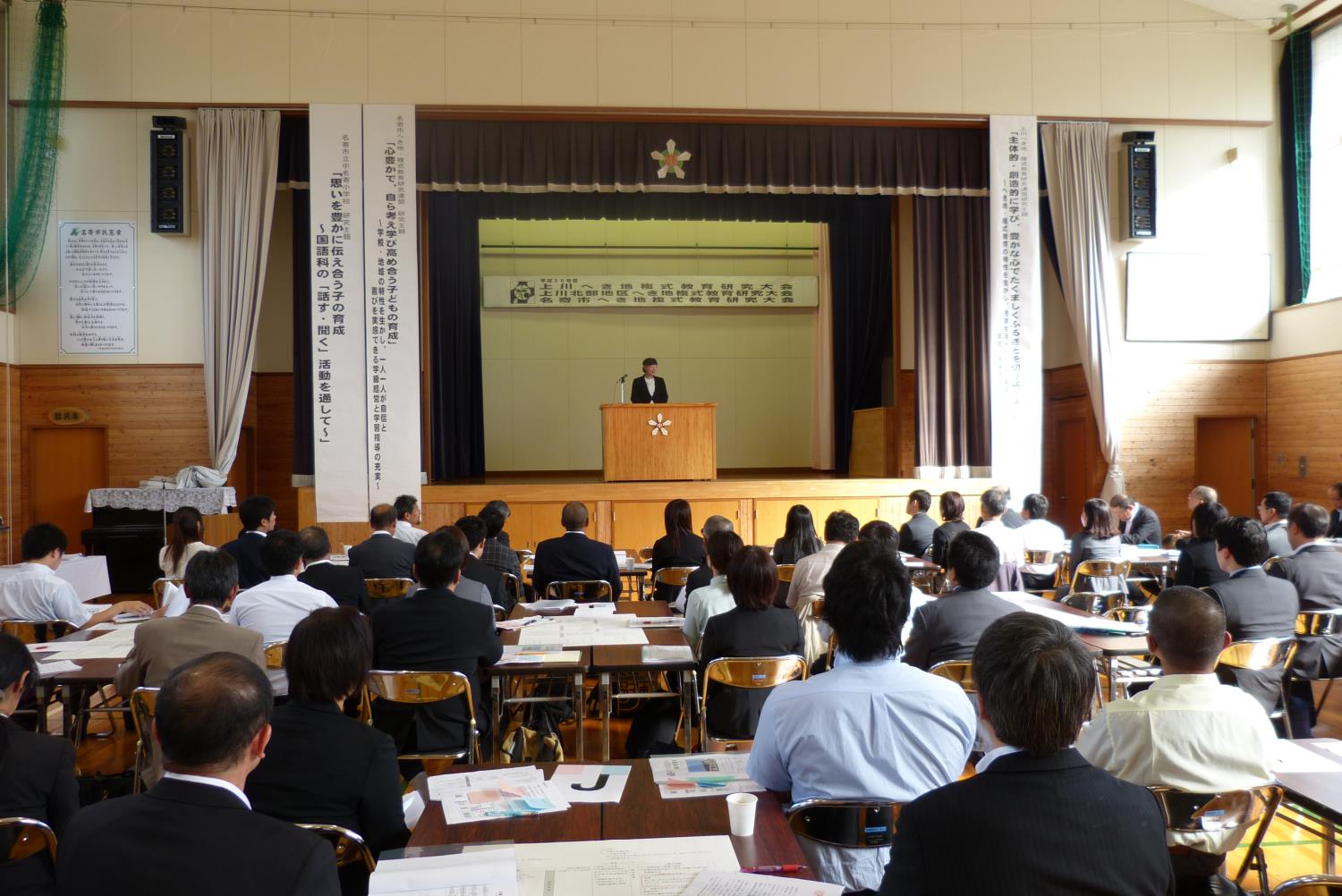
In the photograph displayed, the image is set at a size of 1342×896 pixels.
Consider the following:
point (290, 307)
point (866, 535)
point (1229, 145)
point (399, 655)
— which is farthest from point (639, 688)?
point (1229, 145)

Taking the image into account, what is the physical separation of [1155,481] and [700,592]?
8.13 metres

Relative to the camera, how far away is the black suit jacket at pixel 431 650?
3.31 metres

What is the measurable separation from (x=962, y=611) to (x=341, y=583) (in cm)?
276

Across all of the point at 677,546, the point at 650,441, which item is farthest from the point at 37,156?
the point at 677,546

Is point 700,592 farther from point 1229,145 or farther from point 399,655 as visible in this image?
point 1229,145

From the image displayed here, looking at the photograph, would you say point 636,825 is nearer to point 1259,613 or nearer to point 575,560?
point 1259,613

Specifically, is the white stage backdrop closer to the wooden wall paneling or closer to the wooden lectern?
the wooden lectern

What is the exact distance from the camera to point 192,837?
1.37 m

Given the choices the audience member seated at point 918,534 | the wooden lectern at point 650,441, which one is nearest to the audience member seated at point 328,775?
the audience member seated at point 918,534

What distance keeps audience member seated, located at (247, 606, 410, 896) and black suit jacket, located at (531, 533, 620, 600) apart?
344cm

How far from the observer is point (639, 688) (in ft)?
18.0

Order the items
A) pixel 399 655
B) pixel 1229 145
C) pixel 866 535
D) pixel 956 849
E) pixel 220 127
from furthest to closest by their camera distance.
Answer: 1. pixel 1229 145
2. pixel 220 127
3. pixel 866 535
4. pixel 399 655
5. pixel 956 849

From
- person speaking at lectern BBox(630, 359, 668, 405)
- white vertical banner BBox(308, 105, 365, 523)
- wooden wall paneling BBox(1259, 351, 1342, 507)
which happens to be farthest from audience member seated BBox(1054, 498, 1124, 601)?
white vertical banner BBox(308, 105, 365, 523)

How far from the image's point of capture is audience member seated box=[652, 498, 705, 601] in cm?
569
